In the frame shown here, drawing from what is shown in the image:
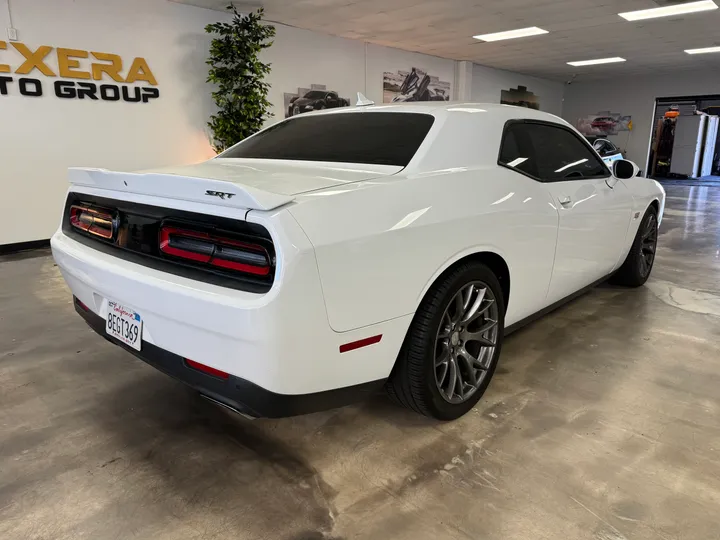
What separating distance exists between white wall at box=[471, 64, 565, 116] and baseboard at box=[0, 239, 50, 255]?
10181mm

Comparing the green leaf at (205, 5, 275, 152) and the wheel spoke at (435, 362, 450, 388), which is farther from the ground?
the green leaf at (205, 5, 275, 152)

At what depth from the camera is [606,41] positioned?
955cm

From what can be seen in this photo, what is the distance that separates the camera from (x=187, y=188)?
1559mm

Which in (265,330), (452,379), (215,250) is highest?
(215,250)

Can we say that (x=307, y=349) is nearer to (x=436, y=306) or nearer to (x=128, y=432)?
(x=436, y=306)

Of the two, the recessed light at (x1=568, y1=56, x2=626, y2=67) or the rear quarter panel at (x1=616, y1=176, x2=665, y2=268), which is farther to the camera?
the recessed light at (x1=568, y1=56, x2=626, y2=67)

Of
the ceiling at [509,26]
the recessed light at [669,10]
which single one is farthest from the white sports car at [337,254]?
the recessed light at [669,10]

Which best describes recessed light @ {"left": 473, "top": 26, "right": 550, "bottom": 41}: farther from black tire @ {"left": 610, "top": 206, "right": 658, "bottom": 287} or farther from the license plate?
the license plate

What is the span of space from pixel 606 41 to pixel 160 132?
27.3 ft

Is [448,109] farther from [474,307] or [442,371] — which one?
[442,371]

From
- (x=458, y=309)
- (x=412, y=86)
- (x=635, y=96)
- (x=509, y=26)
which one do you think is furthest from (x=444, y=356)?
(x=635, y=96)

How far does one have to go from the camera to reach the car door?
2553 mm

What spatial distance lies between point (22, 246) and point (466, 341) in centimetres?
592

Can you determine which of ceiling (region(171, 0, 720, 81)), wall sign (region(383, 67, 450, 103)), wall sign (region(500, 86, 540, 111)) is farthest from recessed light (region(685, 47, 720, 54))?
wall sign (region(383, 67, 450, 103))
